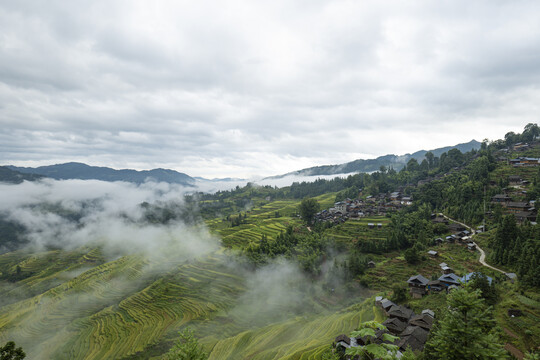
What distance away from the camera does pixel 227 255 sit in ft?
240

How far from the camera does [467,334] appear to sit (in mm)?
13422

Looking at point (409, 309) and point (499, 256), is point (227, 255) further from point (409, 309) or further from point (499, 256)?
point (499, 256)

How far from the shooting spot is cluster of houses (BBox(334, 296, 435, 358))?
29.1m

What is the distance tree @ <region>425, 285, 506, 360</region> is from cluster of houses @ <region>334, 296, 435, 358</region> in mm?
15936

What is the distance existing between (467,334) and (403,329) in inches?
919

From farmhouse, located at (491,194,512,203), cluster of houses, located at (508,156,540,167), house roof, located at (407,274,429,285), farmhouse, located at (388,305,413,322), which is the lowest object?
farmhouse, located at (388,305,413,322)

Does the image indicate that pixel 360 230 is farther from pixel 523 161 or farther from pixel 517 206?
pixel 523 161

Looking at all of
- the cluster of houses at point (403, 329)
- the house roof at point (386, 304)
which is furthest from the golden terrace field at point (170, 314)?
the cluster of houses at point (403, 329)

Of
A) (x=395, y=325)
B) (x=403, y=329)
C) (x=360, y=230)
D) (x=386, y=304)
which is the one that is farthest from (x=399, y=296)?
(x=360, y=230)

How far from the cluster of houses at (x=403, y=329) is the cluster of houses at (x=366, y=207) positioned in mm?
49624

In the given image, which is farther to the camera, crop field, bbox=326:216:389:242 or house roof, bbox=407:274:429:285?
crop field, bbox=326:216:389:242

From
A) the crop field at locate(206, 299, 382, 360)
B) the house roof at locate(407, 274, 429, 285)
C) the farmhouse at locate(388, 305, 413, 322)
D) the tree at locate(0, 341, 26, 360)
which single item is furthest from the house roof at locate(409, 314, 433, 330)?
the tree at locate(0, 341, 26, 360)

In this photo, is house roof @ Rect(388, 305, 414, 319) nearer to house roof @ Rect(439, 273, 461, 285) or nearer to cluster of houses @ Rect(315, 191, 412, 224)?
house roof @ Rect(439, 273, 461, 285)

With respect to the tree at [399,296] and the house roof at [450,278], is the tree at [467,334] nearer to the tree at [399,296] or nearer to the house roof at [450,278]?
the tree at [399,296]
